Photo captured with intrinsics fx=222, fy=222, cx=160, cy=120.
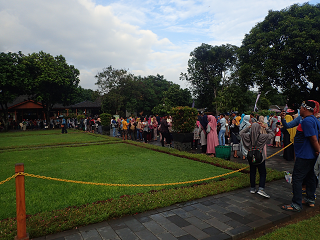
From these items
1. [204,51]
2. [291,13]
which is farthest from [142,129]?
[204,51]

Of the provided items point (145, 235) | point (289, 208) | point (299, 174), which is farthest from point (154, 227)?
point (299, 174)

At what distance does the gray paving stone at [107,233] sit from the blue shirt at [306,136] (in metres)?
3.56

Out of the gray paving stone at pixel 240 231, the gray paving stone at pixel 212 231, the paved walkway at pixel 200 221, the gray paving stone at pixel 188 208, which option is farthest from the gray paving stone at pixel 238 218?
the gray paving stone at pixel 188 208

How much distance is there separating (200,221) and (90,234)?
1.77 m

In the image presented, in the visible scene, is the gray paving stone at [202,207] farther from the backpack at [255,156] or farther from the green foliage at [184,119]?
the green foliage at [184,119]

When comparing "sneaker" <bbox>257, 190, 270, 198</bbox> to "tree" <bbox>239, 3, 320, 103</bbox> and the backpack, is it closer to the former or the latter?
the backpack

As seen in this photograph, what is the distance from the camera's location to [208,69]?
139 ft

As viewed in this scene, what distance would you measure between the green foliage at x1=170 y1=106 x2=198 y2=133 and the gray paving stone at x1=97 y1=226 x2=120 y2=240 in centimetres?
750

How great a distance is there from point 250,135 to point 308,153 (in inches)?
46.8

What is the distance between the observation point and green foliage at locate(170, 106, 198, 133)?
10.6 meters

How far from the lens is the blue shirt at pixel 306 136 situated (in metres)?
3.95

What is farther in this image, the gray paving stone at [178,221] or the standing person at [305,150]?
the standing person at [305,150]

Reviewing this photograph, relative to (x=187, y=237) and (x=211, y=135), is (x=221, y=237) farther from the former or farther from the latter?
(x=211, y=135)

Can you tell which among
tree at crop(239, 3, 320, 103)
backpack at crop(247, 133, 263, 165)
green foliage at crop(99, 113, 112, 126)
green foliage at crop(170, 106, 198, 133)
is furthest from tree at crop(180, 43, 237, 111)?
backpack at crop(247, 133, 263, 165)
